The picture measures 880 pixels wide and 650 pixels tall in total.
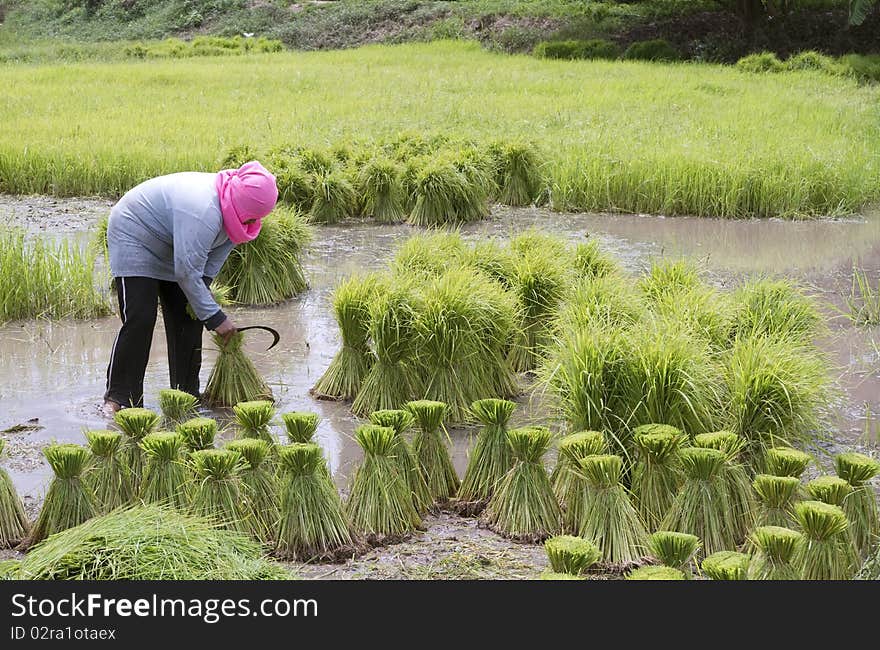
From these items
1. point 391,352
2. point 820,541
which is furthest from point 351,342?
point 820,541

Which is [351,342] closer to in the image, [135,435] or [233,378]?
[233,378]

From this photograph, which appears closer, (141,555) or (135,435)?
(141,555)

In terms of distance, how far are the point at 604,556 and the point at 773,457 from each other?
28.2 inches

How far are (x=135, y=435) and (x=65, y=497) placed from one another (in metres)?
0.40

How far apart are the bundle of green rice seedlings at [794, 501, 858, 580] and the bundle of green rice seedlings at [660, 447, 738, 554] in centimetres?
46

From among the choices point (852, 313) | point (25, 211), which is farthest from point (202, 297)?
point (25, 211)

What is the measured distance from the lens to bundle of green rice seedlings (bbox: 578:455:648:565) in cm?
388

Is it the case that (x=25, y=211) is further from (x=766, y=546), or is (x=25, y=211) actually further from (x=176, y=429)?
(x=766, y=546)

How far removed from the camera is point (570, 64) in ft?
67.5

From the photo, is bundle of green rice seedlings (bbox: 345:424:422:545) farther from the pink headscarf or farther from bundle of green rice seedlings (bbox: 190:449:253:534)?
the pink headscarf

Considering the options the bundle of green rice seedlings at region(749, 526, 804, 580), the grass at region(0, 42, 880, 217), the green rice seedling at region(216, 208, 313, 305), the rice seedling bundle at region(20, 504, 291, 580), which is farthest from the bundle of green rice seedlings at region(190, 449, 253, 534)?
the grass at region(0, 42, 880, 217)

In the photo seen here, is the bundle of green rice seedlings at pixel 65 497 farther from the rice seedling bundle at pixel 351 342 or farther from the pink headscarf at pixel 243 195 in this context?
the rice seedling bundle at pixel 351 342

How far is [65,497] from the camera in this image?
4.00 m

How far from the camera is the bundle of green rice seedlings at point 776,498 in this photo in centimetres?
377
